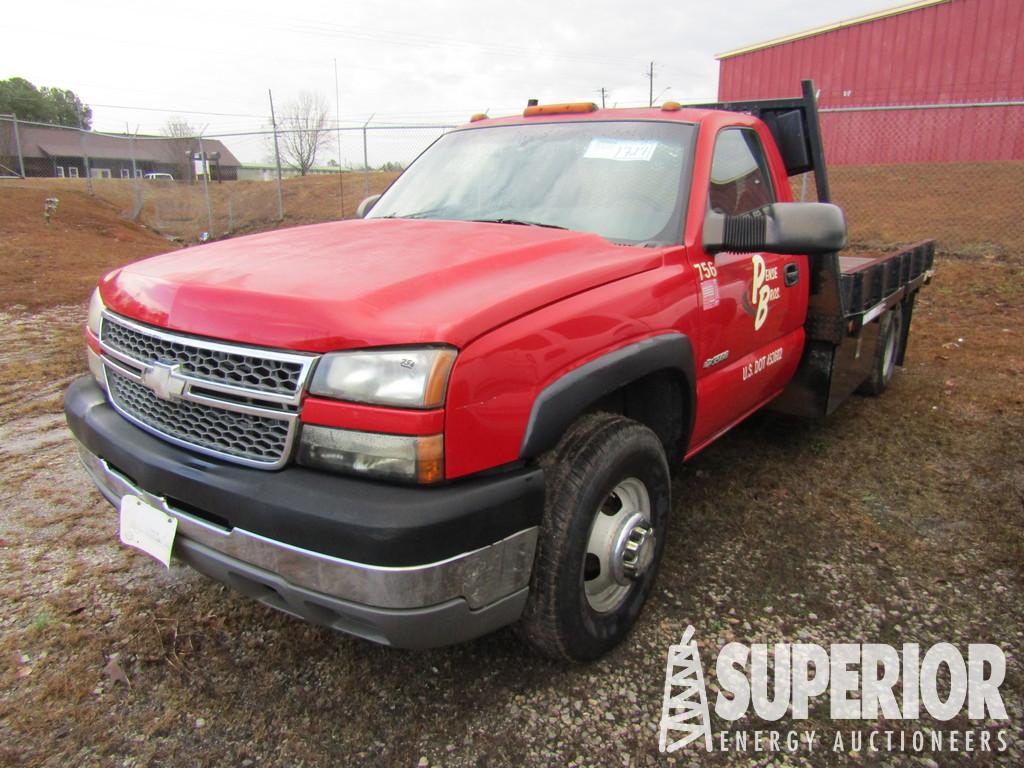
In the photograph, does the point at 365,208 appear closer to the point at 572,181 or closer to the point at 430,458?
the point at 572,181

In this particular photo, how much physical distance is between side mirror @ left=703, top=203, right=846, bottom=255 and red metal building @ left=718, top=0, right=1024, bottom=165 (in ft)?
62.4

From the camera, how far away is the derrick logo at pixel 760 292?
3.13 m

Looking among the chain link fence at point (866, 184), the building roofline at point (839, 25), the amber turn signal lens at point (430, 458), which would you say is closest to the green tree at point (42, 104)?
the chain link fence at point (866, 184)

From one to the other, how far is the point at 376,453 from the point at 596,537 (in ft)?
2.95

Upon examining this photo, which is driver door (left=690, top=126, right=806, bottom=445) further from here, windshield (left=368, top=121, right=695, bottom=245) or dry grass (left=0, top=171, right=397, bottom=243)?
dry grass (left=0, top=171, right=397, bottom=243)

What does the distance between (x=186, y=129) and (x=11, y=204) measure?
2878cm

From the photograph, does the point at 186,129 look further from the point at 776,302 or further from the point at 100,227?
the point at 776,302

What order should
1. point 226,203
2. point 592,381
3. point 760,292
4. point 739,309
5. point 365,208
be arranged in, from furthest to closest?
point 226,203 < point 365,208 < point 760,292 < point 739,309 < point 592,381

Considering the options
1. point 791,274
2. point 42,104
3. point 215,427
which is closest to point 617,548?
point 215,427

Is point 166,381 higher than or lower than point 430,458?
higher

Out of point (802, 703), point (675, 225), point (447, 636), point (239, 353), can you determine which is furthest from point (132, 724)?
point (675, 225)

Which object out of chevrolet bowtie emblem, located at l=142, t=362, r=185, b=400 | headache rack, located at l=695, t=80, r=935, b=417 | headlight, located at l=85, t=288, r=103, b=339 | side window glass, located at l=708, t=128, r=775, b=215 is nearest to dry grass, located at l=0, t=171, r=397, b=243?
headache rack, located at l=695, t=80, r=935, b=417

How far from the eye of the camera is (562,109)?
3436 mm

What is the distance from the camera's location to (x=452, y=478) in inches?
70.9
